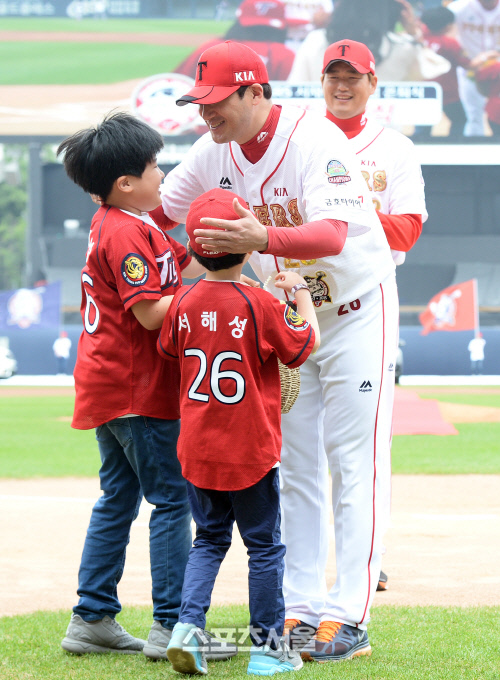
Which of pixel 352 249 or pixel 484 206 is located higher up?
pixel 484 206

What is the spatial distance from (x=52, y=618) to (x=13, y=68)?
3598 centimetres

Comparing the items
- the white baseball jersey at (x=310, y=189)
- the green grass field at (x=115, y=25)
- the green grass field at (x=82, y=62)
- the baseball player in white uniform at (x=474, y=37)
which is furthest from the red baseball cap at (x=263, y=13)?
the white baseball jersey at (x=310, y=189)

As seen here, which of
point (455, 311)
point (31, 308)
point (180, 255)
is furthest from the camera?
point (31, 308)

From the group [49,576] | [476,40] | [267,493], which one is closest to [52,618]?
[49,576]

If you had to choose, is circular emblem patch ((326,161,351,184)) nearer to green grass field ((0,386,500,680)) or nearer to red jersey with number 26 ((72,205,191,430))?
red jersey with number 26 ((72,205,191,430))

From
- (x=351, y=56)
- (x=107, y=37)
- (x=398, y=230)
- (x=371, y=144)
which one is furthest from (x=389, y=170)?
(x=107, y=37)

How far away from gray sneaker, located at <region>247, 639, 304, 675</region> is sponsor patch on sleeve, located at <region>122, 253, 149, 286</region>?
1.33 meters

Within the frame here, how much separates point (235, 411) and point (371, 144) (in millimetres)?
1760

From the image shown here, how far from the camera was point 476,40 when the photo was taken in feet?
114

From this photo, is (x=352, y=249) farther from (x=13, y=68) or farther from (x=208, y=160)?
(x=13, y=68)

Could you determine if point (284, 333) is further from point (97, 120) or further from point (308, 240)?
point (97, 120)

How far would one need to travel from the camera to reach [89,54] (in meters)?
37.1

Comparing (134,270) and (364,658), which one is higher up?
(134,270)

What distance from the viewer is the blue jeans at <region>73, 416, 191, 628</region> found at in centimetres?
328
